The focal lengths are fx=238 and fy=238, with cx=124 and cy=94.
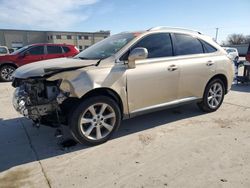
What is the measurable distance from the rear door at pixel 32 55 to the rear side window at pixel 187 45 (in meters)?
8.50

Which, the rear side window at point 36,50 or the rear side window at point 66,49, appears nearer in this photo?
the rear side window at point 36,50

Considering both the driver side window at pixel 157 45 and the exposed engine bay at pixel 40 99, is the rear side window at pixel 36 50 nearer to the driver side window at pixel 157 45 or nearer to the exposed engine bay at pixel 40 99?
the exposed engine bay at pixel 40 99

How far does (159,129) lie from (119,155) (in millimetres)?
1273

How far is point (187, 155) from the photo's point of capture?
345cm

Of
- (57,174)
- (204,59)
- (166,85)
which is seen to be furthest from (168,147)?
(204,59)

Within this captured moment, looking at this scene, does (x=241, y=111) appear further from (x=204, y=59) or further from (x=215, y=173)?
(x=215, y=173)

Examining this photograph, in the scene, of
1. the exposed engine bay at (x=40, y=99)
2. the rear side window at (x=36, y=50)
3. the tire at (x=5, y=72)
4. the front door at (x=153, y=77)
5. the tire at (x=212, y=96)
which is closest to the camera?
the exposed engine bay at (x=40, y=99)

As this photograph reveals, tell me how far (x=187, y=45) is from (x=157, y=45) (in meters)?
0.80

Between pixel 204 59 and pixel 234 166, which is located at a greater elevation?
pixel 204 59

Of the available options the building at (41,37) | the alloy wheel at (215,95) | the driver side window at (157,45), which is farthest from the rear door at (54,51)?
the building at (41,37)

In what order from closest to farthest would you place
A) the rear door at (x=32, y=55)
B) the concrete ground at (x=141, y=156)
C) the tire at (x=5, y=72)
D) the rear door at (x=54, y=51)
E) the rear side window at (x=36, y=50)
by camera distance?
the concrete ground at (x=141, y=156)
the tire at (x=5, y=72)
the rear door at (x=32, y=55)
the rear side window at (x=36, y=50)
the rear door at (x=54, y=51)

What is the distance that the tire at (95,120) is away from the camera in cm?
354

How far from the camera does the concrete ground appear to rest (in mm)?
2879

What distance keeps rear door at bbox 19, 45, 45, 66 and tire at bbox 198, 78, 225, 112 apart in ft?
28.5
